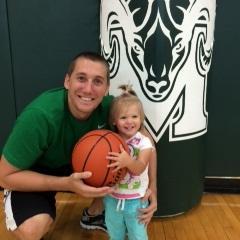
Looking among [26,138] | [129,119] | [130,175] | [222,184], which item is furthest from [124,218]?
[222,184]

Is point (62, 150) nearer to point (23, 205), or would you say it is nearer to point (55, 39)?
point (23, 205)

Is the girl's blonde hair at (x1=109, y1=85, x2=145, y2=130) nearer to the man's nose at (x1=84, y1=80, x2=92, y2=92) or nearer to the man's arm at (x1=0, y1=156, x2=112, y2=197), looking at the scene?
the man's nose at (x1=84, y1=80, x2=92, y2=92)

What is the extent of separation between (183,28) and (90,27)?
2.59ft

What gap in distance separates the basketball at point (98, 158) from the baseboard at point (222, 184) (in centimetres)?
124

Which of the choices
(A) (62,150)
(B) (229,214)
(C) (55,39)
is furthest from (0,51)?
(B) (229,214)

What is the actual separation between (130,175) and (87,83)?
18.1 inches

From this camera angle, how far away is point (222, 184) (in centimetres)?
253

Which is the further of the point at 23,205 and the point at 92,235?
the point at 92,235

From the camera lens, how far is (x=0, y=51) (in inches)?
95.5

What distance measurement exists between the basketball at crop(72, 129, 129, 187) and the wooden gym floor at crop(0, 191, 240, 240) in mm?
633

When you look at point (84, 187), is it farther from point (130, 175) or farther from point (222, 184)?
point (222, 184)

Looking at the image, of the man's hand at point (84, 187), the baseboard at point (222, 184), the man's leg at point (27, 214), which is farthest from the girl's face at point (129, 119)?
the baseboard at point (222, 184)

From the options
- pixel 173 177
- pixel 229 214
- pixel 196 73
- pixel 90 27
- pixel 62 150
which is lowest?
pixel 229 214

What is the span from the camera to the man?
1480 millimetres
